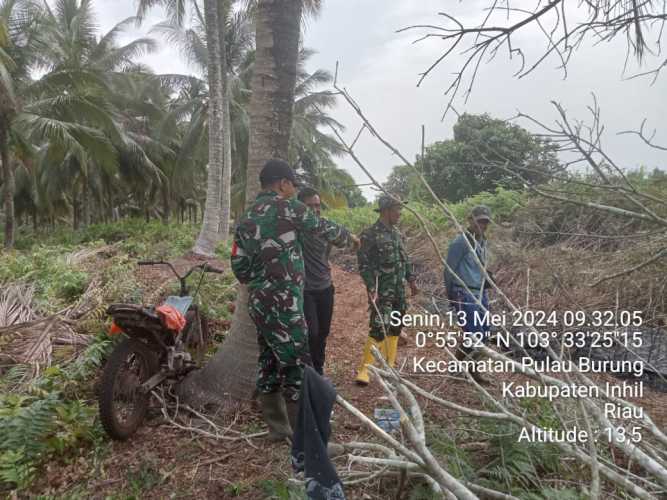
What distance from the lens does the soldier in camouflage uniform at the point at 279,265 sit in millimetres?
2684

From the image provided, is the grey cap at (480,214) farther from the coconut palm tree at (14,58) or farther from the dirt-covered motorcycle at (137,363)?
the coconut palm tree at (14,58)

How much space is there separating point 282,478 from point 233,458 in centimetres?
45

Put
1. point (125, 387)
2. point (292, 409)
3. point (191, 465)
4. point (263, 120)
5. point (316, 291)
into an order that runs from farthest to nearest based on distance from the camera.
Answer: point (316, 291) < point (263, 120) < point (125, 387) < point (292, 409) < point (191, 465)

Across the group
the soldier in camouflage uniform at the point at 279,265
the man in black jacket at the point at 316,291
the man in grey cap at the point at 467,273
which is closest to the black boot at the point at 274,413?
the soldier in camouflage uniform at the point at 279,265

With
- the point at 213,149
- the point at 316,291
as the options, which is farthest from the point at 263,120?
the point at 213,149

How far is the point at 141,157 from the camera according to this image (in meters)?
17.8

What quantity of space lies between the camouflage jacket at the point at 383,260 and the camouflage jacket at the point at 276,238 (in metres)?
1.12

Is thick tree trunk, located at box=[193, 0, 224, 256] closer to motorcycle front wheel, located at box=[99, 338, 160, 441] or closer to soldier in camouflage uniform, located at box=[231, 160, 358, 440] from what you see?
motorcycle front wheel, located at box=[99, 338, 160, 441]

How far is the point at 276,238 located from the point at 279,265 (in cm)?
16

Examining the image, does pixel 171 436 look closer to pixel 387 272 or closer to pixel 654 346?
pixel 387 272

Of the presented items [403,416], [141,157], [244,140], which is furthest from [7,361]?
[244,140]

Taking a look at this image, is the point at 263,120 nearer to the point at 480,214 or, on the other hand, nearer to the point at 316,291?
the point at 316,291

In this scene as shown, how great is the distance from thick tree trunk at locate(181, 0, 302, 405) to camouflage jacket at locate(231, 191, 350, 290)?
0.67 m

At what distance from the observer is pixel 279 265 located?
2.69m
